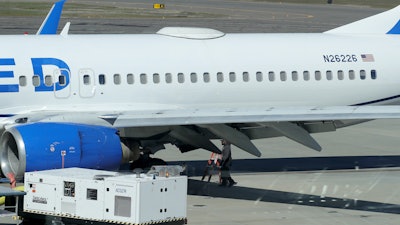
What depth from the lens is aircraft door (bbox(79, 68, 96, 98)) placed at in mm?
33375

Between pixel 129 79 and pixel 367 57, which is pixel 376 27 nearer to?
pixel 367 57

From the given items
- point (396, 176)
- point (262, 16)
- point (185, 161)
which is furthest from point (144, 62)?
point (262, 16)

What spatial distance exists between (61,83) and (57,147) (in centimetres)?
462

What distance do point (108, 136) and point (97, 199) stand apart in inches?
192

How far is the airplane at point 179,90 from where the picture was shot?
98.5ft

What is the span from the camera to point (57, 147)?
28.9m

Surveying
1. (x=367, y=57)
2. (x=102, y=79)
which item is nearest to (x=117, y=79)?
(x=102, y=79)

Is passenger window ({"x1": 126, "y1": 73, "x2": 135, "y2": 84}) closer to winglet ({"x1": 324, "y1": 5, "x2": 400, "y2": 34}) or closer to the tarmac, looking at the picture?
the tarmac

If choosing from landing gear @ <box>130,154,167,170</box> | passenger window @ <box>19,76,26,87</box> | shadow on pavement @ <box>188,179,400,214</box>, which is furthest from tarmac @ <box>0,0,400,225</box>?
passenger window @ <box>19,76,26,87</box>

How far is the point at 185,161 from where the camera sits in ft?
122

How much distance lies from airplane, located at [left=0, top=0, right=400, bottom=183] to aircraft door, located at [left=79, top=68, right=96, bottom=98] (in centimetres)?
4

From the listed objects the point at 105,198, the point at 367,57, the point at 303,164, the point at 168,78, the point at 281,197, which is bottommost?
the point at 303,164

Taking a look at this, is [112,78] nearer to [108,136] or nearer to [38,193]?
[108,136]

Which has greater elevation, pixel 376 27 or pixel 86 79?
pixel 376 27
